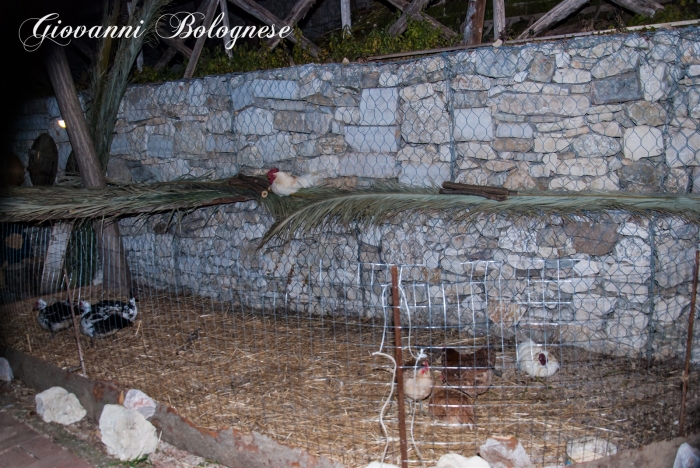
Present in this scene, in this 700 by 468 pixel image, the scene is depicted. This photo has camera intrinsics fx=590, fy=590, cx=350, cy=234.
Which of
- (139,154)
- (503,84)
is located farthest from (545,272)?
(139,154)

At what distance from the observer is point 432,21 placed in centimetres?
498

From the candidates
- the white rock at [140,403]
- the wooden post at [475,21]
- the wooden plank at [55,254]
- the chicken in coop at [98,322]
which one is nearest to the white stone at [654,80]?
the wooden post at [475,21]

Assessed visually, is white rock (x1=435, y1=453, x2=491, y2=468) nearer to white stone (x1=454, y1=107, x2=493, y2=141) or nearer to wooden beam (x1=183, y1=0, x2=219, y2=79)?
white stone (x1=454, y1=107, x2=493, y2=141)

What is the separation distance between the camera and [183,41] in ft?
20.5

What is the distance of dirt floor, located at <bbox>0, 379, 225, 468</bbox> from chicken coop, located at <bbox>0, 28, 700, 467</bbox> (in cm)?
23

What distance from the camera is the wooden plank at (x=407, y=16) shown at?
503 cm

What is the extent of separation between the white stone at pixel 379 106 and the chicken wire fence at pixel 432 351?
1.17m

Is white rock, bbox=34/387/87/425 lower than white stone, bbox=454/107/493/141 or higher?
lower

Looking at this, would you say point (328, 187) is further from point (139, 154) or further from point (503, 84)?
point (139, 154)

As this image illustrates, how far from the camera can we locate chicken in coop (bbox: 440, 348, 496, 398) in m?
3.40

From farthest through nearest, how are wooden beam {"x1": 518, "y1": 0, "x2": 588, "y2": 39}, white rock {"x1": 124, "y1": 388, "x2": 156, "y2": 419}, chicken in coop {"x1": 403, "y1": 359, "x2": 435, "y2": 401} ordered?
wooden beam {"x1": 518, "y1": 0, "x2": 588, "y2": 39} → white rock {"x1": 124, "y1": 388, "x2": 156, "y2": 419} → chicken in coop {"x1": 403, "y1": 359, "x2": 435, "y2": 401}

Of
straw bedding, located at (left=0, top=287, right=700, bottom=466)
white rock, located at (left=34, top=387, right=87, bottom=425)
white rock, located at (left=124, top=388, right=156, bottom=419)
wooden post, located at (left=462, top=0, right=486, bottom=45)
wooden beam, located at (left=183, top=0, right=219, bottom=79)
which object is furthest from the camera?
wooden beam, located at (left=183, top=0, right=219, bottom=79)

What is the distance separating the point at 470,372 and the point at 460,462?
74cm

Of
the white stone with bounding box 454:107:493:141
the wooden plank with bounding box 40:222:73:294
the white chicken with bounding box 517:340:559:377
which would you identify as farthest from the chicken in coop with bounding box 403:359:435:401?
the wooden plank with bounding box 40:222:73:294
